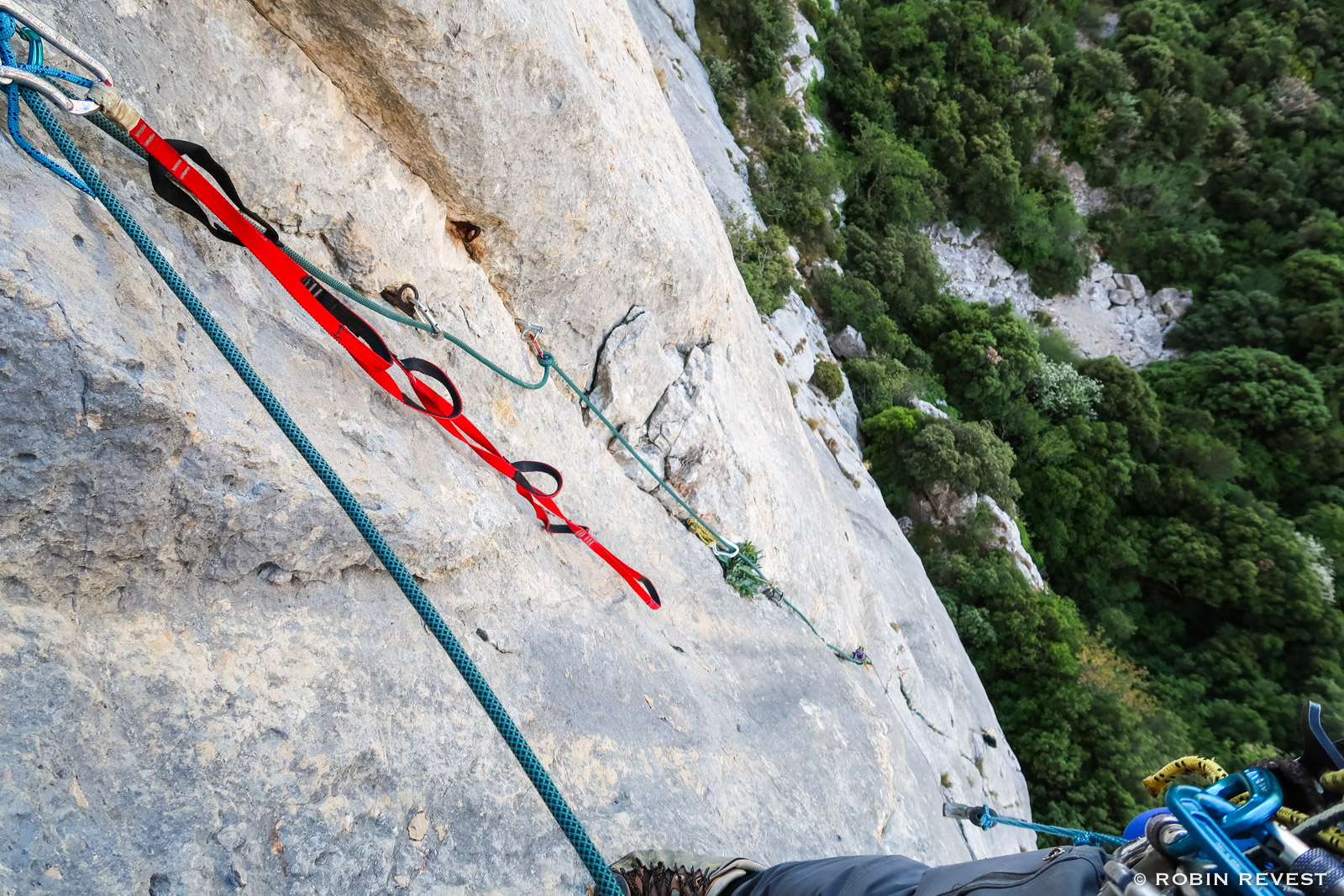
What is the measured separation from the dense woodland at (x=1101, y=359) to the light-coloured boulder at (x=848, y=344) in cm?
64

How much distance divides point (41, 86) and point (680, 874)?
3.04 meters

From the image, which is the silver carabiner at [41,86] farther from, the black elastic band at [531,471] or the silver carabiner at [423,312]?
the black elastic band at [531,471]

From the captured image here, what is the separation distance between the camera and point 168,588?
1.97 meters

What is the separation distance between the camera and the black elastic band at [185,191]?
6.93 feet

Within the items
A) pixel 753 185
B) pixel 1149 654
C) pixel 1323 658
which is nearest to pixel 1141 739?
pixel 1149 654

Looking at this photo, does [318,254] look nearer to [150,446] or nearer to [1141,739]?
[150,446]

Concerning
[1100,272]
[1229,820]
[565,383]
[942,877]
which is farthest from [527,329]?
[1100,272]

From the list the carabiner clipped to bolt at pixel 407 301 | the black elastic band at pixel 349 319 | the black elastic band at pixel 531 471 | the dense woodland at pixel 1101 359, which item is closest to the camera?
the black elastic band at pixel 349 319

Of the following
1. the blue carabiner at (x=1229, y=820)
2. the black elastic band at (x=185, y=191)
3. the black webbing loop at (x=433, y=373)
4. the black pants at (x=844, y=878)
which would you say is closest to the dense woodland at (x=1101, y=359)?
the black webbing loop at (x=433, y=373)

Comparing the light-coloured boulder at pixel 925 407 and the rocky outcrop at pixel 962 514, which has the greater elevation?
the light-coloured boulder at pixel 925 407

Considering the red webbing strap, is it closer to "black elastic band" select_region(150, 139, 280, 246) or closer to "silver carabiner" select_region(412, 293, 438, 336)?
"black elastic band" select_region(150, 139, 280, 246)

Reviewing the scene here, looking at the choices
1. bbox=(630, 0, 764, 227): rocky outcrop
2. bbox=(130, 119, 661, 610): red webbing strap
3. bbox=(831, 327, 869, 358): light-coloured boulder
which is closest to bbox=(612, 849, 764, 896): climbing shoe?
bbox=(130, 119, 661, 610): red webbing strap

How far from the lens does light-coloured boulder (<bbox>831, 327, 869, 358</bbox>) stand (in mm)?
20469

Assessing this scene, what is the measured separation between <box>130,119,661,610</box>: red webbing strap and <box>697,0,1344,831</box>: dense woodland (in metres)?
11.0
